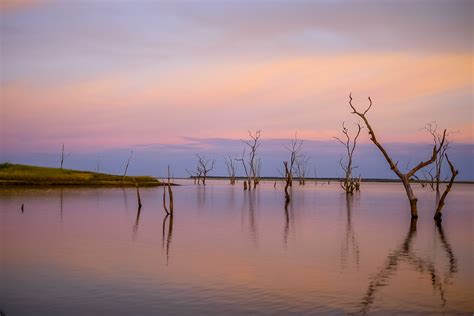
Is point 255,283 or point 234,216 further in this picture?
point 234,216

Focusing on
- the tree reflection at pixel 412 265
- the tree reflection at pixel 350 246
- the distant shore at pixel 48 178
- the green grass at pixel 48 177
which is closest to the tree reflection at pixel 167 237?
the tree reflection at pixel 350 246

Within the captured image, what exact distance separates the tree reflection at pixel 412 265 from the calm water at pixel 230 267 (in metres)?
0.04

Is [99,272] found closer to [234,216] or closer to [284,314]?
[284,314]

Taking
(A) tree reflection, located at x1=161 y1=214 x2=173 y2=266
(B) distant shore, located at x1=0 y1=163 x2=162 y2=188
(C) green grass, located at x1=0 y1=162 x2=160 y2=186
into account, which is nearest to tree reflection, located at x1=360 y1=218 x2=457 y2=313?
(A) tree reflection, located at x1=161 y1=214 x2=173 y2=266

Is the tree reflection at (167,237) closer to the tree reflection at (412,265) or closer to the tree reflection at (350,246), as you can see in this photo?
the tree reflection at (350,246)

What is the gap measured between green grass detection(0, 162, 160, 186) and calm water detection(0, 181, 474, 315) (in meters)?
39.4

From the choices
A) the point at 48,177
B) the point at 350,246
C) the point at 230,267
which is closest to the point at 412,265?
the point at 350,246

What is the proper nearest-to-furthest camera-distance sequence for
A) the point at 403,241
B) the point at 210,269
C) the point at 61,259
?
the point at 210,269, the point at 61,259, the point at 403,241

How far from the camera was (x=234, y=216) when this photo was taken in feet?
109

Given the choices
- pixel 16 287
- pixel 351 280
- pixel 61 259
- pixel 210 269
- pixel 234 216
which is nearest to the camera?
pixel 16 287

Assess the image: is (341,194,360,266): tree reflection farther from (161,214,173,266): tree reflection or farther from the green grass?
the green grass

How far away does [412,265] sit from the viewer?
16.6 metres

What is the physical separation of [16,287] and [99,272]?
7.91ft

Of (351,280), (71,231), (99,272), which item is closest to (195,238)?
(71,231)
